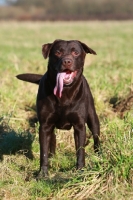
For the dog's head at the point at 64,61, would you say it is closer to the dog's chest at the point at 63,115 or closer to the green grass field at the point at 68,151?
the dog's chest at the point at 63,115

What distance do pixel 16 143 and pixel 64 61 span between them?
1692 millimetres

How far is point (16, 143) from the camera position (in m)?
5.79

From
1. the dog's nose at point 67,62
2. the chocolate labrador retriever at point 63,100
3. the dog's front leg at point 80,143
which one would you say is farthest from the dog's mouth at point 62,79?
the dog's front leg at point 80,143

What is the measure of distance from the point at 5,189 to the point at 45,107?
1049 mm

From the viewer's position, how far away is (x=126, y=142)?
4.25 metres

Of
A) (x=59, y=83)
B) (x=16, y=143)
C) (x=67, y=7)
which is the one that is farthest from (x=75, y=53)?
(x=67, y=7)

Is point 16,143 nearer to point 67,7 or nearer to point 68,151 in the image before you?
point 68,151

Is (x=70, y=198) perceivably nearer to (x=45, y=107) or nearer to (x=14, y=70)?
(x=45, y=107)

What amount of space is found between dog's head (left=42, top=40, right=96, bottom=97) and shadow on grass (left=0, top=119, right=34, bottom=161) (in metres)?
1.24

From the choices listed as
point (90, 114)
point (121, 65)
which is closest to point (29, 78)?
point (90, 114)

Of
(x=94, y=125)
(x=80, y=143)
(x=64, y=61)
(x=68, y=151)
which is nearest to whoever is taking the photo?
(x=64, y=61)

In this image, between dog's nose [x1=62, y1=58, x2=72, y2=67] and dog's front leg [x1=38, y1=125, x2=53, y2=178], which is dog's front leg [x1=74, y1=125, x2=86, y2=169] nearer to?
dog's front leg [x1=38, y1=125, x2=53, y2=178]

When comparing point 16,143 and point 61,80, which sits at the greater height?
point 61,80

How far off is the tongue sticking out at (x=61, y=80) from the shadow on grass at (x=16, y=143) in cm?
117
